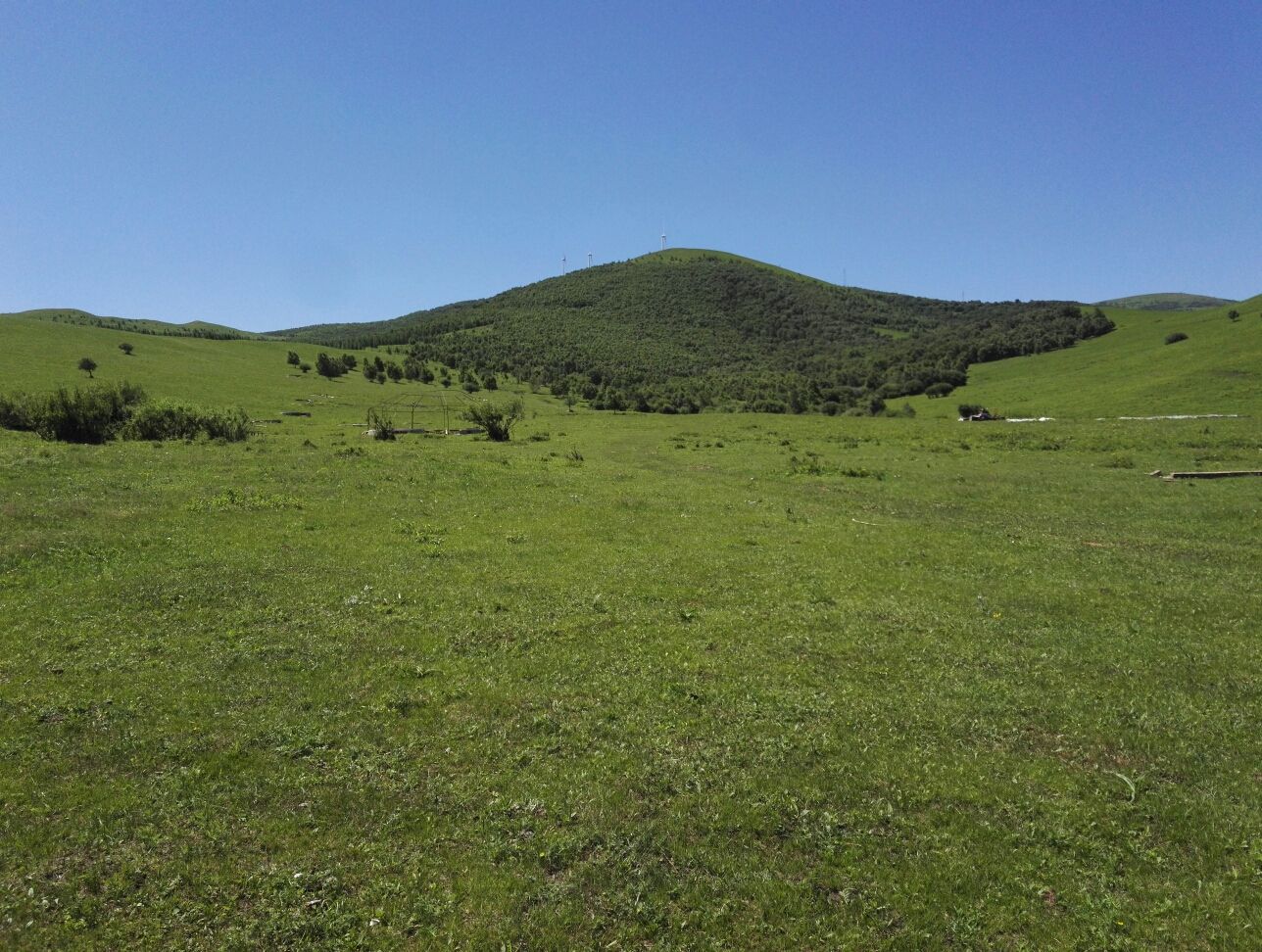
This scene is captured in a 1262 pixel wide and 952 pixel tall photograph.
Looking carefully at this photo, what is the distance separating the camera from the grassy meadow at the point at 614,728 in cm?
654

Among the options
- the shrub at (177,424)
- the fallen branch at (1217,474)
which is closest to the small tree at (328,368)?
the shrub at (177,424)

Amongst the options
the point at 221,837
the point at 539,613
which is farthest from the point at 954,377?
the point at 221,837

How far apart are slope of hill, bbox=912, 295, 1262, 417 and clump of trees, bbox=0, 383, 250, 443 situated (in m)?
76.3

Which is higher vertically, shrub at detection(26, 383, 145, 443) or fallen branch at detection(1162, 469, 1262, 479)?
shrub at detection(26, 383, 145, 443)

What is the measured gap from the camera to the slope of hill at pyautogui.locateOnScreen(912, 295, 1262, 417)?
2424 inches

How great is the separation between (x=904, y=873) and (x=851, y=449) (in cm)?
4498

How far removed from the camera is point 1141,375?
76.3 m

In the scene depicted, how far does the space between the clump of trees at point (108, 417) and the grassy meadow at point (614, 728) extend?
20.2 metres

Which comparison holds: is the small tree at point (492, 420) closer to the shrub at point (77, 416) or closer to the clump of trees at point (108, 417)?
the clump of trees at point (108, 417)

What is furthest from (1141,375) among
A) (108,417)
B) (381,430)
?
(108,417)

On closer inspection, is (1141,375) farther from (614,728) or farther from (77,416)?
(77,416)

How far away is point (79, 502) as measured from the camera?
20.9 m

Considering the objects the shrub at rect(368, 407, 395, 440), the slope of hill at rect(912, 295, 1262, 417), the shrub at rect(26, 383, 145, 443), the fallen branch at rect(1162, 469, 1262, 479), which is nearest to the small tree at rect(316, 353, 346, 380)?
the shrub at rect(368, 407, 395, 440)

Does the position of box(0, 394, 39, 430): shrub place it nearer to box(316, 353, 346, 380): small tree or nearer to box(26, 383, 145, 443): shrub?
box(26, 383, 145, 443): shrub
